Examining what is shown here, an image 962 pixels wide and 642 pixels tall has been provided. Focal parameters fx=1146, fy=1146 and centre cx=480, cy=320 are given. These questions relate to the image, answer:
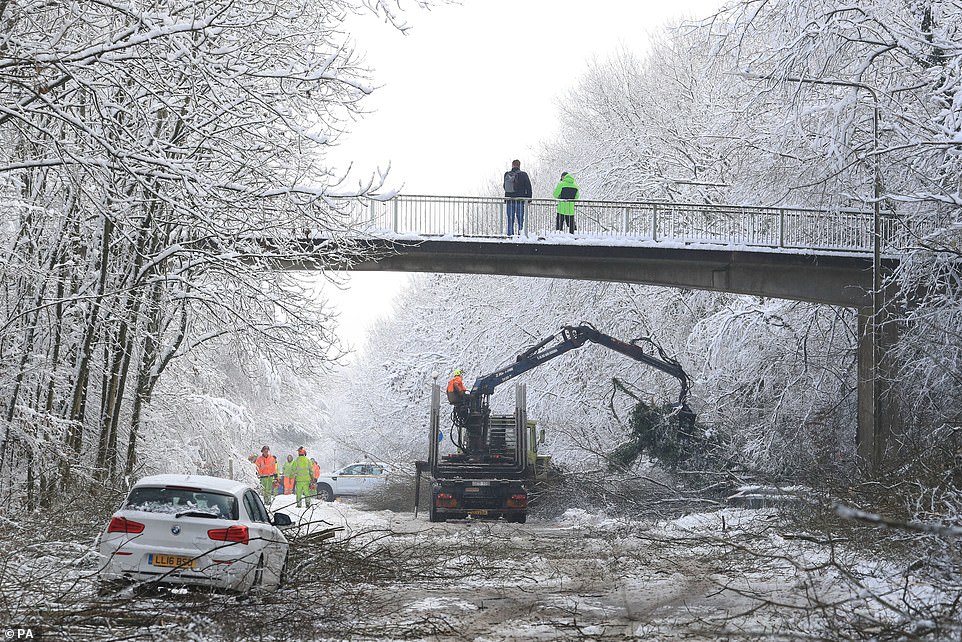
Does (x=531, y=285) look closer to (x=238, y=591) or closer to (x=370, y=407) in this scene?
(x=370, y=407)

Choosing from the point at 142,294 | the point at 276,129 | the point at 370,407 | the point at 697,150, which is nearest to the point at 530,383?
the point at 697,150

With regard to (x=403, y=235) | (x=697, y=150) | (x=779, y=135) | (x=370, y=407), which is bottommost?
(x=370, y=407)

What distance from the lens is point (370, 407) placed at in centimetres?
5450

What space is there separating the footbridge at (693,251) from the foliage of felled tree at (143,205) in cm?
653

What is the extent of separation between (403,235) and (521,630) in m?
16.9

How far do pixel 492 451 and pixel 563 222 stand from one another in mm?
6023

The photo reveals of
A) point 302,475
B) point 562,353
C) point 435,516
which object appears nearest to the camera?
point 435,516

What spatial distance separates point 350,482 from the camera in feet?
141

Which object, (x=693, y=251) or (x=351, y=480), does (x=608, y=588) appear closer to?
(x=693, y=251)

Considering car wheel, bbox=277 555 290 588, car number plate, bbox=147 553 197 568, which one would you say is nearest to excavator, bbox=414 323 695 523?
car wheel, bbox=277 555 290 588

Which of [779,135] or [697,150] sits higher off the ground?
[697,150]

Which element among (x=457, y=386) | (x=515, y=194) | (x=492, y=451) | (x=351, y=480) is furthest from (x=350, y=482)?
(x=515, y=194)

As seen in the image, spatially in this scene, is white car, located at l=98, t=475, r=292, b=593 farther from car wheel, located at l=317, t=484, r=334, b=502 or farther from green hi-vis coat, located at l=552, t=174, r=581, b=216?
car wheel, located at l=317, t=484, r=334, b=502

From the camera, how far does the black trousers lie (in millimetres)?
28297
